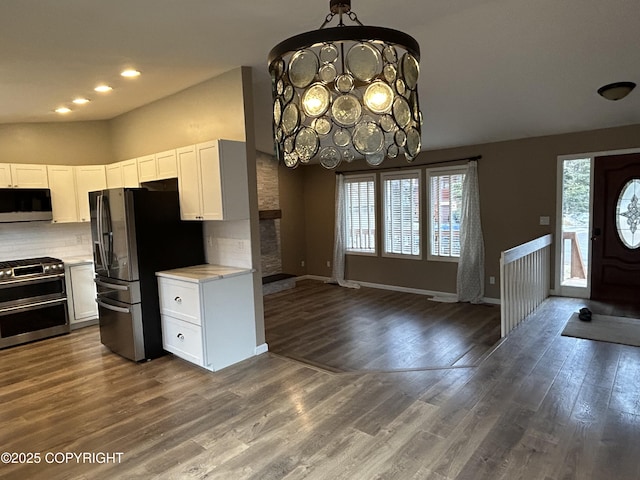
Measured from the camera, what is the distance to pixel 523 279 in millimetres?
4617

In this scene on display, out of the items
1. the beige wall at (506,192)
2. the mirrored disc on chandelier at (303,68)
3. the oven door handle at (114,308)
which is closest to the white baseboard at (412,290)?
the beige wall at (506,192)

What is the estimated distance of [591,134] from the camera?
533 centimetres

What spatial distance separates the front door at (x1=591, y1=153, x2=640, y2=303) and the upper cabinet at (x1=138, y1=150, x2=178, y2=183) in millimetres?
5397

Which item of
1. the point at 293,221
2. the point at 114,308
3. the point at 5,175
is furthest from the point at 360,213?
the point at 5,175

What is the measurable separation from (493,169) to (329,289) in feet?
11.6

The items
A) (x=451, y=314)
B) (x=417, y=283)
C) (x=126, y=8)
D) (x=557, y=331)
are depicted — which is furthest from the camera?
(x=417, y=283)

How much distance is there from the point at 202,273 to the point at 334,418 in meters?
1.87

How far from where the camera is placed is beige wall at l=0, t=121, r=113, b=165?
5.01 meters

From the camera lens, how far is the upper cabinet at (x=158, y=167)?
415cm

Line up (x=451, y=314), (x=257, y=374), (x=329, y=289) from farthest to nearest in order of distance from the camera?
(x=329, y=289) < (x=451, y=314) < (x=257, y=374)

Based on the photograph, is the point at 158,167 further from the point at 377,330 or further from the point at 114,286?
the point at 377,330

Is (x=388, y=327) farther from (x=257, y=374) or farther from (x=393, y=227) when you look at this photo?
(x=393, y=227)

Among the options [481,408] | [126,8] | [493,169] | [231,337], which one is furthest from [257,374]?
[493,169]

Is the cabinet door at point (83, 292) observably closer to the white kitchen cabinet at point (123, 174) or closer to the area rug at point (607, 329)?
the white kitchen cabinet at point (123, 174)
